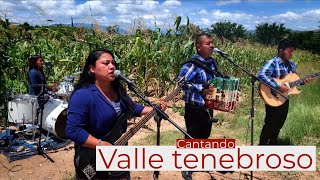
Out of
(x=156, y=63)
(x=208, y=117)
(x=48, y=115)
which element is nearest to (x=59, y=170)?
(x=48, y=115)

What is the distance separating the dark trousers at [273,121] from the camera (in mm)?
5129

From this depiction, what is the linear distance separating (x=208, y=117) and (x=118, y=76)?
6.41ft

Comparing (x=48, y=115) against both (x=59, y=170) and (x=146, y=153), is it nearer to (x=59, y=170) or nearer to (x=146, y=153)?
(x=59, y=170)

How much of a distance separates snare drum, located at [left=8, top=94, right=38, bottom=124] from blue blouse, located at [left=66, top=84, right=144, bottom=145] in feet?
12.7

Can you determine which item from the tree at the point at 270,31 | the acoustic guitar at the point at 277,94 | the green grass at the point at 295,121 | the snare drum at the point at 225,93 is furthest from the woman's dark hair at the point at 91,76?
the tree at the point at 270,31

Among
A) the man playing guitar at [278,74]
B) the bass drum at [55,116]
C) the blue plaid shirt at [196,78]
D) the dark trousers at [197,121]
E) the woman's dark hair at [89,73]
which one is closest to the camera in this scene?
the woman's dark hair at [89,73]

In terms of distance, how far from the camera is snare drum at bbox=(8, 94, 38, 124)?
5.93 metres

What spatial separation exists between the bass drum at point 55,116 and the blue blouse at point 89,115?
3774mm

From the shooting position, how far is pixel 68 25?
28.7ft

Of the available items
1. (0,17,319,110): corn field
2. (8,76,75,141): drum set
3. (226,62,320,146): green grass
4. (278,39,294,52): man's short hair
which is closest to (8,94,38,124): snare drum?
(8,76,75,141): drum set

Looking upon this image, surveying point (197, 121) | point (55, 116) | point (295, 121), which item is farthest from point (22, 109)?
point (295, 121)

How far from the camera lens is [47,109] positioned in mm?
6301

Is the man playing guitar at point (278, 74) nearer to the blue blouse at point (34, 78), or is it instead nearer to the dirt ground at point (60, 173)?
the dirt ground at point (60, 173)

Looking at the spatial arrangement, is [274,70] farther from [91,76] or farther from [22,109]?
[22,109]
